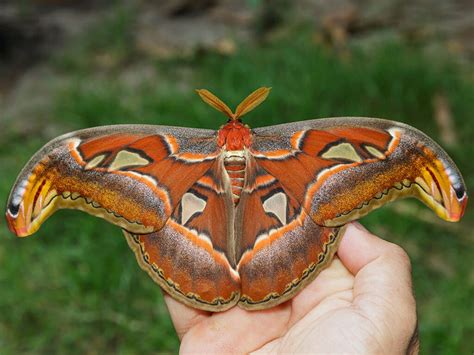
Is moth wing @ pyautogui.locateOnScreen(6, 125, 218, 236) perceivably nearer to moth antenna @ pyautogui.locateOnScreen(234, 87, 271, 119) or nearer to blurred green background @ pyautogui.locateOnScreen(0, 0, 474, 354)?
moth antenna @ pyautogui.locateOnScreen(234, 87, 271, 119)

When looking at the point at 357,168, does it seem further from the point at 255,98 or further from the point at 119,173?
the point at 119,173

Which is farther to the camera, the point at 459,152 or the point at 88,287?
the point at 459,152

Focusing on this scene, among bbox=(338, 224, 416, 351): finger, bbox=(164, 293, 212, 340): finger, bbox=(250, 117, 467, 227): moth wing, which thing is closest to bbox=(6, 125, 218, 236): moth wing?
bbox=(250, 117, 467, 227): moth wing

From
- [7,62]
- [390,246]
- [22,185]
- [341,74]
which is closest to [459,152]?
[341,74]

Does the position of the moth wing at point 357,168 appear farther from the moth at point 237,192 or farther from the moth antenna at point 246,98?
the moth antenna at point 246,98

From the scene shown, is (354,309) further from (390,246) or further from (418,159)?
(418,159)

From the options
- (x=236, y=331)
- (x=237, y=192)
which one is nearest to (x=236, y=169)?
(x=237, y=192)
